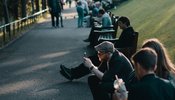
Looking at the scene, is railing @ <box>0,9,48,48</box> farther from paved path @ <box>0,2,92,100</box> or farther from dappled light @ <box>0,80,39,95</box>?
dappled light @ <box>0,80,39,95</box>

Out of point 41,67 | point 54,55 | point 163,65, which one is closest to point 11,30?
point 54,55

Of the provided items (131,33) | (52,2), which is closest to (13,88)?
(131,33)

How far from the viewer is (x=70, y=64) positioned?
16688mm

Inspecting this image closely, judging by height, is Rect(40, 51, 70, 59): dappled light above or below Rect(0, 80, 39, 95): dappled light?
below

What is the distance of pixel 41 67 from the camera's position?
16281 millimetres

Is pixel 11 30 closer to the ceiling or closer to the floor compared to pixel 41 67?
closer to the floor

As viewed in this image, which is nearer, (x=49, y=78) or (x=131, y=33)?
(x=131, y=33)

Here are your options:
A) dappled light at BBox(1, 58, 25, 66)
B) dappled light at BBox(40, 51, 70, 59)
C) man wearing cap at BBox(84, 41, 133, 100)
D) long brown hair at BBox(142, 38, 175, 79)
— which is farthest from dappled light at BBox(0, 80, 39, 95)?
long brown hair at BBox(142, 38, 175, 79)

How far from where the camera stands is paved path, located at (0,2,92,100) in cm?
1219

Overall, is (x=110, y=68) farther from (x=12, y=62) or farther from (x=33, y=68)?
(x=12, y=62)

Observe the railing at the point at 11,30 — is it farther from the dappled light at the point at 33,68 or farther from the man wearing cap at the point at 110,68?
the man wearing cap at the point at 110,68

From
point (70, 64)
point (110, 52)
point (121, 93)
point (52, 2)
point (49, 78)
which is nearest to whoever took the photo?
point (121, 93)

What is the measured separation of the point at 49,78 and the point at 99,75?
16.0 ft

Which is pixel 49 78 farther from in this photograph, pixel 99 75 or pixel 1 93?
pixel 99 75
